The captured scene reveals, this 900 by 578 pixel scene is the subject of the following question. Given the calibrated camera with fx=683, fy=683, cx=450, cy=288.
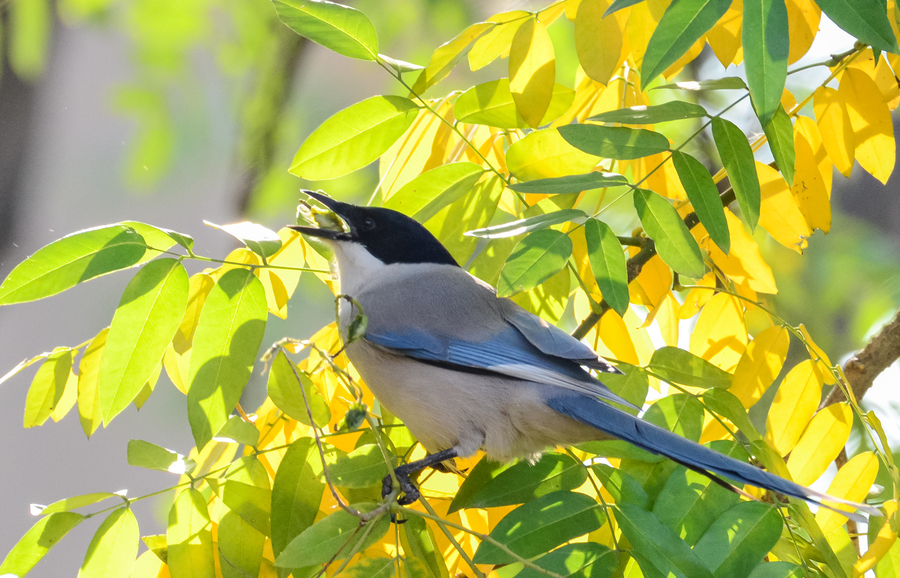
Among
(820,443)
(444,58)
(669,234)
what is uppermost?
(444,58)

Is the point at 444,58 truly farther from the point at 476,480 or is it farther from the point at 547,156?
the point at 476,480

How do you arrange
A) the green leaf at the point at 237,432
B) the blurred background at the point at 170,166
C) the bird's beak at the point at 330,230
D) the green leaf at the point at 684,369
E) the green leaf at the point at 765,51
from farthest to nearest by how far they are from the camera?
the blurred background at the point at 170,166
the bird's beak at the point at 330,230
the green leaf at the point at 684,369
the green leaf at the point at 237,432
the green leaf at the point at 765,51

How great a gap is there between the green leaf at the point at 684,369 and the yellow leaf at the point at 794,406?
104 mm

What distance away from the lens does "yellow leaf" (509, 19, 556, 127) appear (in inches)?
47.5

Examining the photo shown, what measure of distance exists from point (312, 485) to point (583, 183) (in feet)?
2.05

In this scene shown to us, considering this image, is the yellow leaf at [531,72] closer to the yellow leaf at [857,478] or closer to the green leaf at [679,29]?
the green leaf at [679,29]

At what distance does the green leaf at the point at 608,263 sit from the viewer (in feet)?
3.42

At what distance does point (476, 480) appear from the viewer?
1.14 metres

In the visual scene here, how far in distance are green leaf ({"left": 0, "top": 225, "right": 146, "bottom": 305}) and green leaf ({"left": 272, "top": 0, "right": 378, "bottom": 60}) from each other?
1.41ft

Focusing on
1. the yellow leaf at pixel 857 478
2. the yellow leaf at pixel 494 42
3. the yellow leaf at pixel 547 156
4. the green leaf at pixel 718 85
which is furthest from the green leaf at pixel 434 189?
the yellow leaf at pixel 857 478

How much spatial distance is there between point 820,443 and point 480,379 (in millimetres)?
596

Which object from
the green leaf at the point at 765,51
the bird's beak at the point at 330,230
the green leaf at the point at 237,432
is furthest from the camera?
the bird's beak at the point at 330,230

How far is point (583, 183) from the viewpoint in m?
1.02

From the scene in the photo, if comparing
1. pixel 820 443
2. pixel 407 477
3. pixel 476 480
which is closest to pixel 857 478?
pixel 820 443
